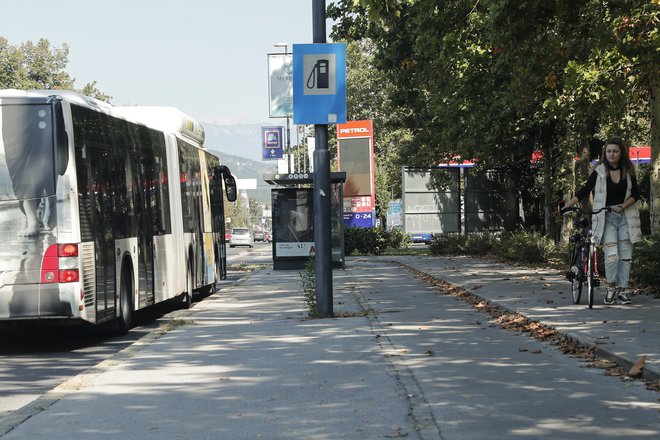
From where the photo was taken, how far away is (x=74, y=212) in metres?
11.8

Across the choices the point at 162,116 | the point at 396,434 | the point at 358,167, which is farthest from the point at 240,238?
the point at 396,434

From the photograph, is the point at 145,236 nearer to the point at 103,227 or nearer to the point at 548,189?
the point at 103,227

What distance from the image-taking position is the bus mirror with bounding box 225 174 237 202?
78.9 feet

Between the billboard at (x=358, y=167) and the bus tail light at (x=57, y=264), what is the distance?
146 ft

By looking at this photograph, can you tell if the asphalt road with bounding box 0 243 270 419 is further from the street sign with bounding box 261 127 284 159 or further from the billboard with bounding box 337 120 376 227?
the street sign with bounding box 261 127 284 159

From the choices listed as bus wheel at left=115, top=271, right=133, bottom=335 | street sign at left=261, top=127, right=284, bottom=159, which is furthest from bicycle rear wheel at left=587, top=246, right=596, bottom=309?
street sign at left=261, top=127, right=284, bottom=159

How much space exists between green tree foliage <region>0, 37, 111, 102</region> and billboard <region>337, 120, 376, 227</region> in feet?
71.5

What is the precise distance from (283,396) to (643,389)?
2.69m

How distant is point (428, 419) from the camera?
6938mm

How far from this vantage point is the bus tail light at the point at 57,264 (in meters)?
11.7

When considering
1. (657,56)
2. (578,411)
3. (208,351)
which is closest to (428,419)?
(578,411)

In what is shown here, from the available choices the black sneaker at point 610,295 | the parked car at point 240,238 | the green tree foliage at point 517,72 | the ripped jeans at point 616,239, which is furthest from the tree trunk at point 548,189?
the parked car at point 240,238

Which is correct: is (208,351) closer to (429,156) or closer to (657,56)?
(657,56)

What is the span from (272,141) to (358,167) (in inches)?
242
